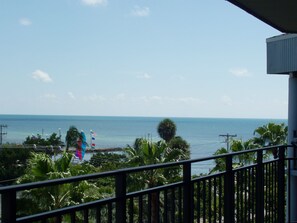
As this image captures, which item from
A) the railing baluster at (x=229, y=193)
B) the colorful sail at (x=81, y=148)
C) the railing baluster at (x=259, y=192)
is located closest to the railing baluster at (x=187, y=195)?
the railing baluster at (x=229, y=193)

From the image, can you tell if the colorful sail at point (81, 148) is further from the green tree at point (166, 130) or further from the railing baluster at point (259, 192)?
the railing baluster at point (259, 192)

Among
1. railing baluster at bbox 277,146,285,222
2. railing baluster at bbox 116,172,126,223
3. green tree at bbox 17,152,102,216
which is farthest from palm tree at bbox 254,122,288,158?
railing baluster at bbox 116,172,126,223

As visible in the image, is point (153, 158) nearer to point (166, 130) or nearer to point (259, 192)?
point (259, 192)

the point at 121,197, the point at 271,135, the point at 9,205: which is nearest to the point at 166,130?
the point at 271,135

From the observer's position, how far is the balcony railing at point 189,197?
213 cm

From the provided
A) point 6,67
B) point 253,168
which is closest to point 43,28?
point 6,67

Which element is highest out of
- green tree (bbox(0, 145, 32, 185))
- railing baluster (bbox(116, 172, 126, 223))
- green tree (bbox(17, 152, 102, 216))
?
railing baluster (bbox(116, 172, 126, 223))

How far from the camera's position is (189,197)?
3.21 metres

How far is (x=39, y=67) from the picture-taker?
125 meters

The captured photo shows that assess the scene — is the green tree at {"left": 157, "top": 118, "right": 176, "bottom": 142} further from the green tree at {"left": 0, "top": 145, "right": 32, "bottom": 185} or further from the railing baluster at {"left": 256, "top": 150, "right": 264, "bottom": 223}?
the railing baluster at {"left": 256, "top": 150, "right": 264, "bottom": 223}

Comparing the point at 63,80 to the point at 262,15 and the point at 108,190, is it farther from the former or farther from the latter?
the point at 262,15

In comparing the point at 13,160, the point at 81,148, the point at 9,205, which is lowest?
the point at 13,160

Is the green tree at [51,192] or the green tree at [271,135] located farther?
the green tree at [271,135]

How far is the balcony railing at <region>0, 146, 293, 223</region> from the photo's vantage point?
7.00 feet
